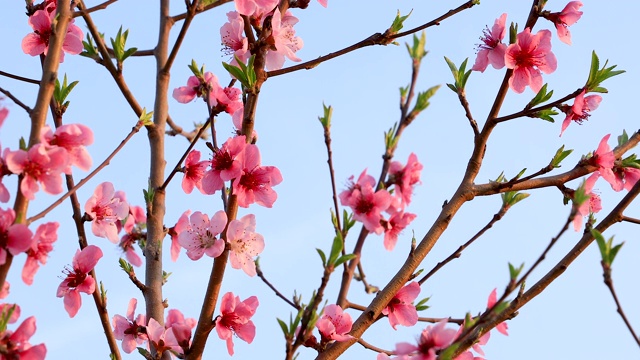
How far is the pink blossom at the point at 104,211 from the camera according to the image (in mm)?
3191

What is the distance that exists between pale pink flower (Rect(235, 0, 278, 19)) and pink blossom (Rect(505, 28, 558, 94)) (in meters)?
1.06

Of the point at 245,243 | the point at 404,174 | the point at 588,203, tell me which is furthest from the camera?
the point at 588,203

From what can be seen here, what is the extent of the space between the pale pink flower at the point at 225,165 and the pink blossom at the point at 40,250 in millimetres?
712

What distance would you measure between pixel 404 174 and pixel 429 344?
0.57 m

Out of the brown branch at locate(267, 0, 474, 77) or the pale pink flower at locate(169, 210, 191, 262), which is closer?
the brown branch at locate(267, 0, 474, 77)

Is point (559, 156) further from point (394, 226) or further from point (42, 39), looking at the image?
point (42, 39)

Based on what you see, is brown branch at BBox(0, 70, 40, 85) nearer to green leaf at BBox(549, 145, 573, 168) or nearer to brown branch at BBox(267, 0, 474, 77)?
brown branch at BBox(267, 0, 474, 77)

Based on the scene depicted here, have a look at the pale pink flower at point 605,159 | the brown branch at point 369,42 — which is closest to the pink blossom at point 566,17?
the brown branch at point 369,42

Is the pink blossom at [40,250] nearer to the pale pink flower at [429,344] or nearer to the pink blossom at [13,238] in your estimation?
the pink blossom at [13,238]

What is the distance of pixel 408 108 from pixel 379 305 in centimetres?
86

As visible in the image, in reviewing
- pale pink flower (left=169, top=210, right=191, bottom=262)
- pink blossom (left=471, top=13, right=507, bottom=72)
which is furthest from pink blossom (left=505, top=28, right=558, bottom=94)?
pale pink flower (left=169, top=210, right=191, bottom=262)

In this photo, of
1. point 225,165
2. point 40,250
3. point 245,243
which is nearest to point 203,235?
point 245,243

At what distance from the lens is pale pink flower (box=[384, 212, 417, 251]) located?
2569 millimetres

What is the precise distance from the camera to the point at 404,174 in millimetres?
2395
